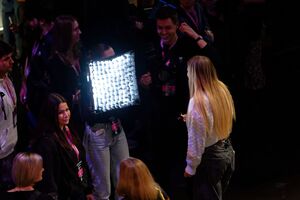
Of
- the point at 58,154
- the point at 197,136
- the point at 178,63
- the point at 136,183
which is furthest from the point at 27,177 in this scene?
the point at 178,63

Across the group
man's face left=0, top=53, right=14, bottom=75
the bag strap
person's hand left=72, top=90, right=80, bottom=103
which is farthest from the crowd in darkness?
the bag strap

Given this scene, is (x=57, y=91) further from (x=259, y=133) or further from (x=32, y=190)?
(x=259, y=133)

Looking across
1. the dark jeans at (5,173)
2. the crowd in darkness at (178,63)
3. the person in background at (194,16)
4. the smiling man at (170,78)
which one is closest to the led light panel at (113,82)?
the crowd in darkness at (178,63)

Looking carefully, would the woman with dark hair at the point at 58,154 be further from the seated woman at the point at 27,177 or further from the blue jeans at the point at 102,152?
the blue jeans at the point at 102,152

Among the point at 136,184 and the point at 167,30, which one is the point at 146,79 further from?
the point at 136,184

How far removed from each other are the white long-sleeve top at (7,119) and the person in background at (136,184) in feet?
5.04

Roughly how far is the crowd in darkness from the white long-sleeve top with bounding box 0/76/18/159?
224mm

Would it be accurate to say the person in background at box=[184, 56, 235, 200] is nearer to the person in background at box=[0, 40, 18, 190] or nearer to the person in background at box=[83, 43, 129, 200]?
the person in background at box=[83, 43, 129, 200]

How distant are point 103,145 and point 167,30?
120cm

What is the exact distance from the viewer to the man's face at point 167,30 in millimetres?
5750

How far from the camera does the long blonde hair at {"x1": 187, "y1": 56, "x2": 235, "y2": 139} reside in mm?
5090

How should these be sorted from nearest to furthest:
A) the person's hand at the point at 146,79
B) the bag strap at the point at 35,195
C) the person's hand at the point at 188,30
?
the bag strap at the point at 35,195
the person's hand at the point at 146,79
the person's hand at the point at 188,30

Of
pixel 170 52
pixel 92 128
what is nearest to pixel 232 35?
pixel 170 52

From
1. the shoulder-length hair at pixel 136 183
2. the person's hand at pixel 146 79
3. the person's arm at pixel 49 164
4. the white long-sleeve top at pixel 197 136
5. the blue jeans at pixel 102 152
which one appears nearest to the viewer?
the shoulder-length hair at pixel 136 183
